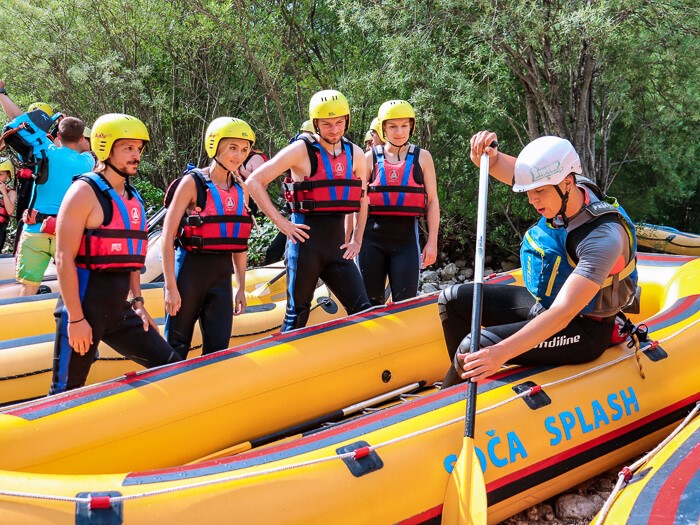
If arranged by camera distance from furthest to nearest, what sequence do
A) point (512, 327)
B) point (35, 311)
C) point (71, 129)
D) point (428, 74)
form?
point (428, 74) < point (35, 311) < point (71, 129) < point (512, 327)

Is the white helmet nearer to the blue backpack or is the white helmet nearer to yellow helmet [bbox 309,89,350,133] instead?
yellow helmet [bbox 309,89,350,133]

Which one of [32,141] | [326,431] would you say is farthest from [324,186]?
[32,141]

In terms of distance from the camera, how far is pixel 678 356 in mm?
3426

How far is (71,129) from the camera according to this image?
15.4ft

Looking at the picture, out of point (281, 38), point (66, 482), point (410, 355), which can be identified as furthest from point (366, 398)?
point (281, 38)

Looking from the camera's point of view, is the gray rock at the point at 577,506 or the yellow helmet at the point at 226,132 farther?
the yellow helmet at the point at 226,132

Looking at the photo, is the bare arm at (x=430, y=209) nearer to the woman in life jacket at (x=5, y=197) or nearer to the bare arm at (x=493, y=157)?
the bare arm at (x=493, y=157)

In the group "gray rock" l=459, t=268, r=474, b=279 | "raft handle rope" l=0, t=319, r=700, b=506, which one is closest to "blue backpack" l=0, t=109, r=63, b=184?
"raft handle rope" l=0, t=319, r=700, b=506

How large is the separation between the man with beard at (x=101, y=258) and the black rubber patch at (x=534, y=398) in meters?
1.59

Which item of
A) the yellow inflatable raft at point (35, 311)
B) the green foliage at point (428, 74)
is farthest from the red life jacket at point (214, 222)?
the green foliage at point (428, 74)

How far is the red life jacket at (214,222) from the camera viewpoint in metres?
3.51

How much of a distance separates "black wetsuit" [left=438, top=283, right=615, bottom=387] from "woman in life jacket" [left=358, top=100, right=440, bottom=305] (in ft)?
3.15

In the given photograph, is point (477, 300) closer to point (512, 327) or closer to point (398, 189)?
point (512, 327)

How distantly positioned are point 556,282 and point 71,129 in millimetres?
3324
